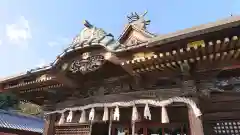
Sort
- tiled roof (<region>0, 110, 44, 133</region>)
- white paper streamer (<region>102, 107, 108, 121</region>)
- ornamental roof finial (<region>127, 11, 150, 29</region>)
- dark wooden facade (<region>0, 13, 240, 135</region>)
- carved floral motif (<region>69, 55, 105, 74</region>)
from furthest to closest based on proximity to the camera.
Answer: tiled roof (<region>0, 110, 44, 133</region>) → ornamental roof finial (<region>127, 11, 150, 29</region>) → carved floral motif (<region>69, 55, 105, 74</region>) → white paper streamer (<region>102, 107, 108, 121</region>) → dark wooden facade (<region>0, 13, 240, 135</region>)

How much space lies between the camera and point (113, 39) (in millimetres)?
6672

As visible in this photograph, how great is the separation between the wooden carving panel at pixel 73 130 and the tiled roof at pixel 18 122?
52.8 feet

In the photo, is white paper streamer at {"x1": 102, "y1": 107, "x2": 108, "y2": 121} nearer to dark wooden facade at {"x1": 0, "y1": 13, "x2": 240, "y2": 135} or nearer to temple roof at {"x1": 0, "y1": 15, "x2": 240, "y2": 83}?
dark wooden facade at {"x1": 0, "y1": 13, "x2": 240, "y2": 135}

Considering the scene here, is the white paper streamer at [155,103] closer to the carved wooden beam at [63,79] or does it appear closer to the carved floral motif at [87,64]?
the carved wooden beam at [63,79]

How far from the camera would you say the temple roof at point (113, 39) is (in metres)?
4.40

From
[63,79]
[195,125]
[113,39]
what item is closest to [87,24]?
[113,39]

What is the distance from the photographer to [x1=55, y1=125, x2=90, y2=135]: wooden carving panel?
23.1 feet

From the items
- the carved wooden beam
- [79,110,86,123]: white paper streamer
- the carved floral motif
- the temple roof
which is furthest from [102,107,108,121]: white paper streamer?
the temple roof

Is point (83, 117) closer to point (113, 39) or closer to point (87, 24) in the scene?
point (113, 39)

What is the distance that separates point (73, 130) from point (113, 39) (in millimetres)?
3496

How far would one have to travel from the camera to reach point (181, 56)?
16.5ft

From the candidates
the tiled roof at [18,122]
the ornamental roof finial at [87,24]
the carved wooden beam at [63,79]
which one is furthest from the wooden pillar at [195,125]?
the tiled roof at [18,122]

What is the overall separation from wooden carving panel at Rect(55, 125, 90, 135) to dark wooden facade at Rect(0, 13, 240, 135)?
33 millimetres

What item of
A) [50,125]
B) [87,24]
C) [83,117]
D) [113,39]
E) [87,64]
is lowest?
[50,125]
